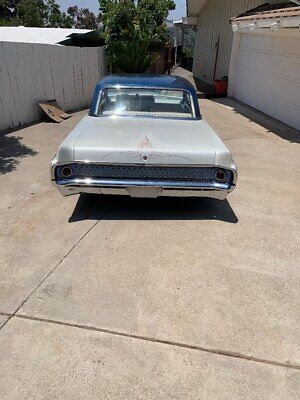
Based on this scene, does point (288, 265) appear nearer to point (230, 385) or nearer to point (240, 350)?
point (240, 350)

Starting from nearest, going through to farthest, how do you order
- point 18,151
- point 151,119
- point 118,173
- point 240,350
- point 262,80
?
point 240,350 → point 118,173 → point 151,119 → point 18,151 → point 262,80

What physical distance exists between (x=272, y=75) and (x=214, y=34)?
10.4 meters

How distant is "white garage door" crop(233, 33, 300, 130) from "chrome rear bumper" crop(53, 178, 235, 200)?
21.2ft

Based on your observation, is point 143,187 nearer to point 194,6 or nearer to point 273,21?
point 273,21

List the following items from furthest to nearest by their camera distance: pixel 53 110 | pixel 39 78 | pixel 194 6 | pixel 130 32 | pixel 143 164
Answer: pixel 194 6 < pixel 130 32 < pixel 53 110 < pixel 39 78 < pixel 143 164

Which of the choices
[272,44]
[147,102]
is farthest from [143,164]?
[272,44]

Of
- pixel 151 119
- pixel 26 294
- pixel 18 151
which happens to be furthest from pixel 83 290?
pixel 18 151

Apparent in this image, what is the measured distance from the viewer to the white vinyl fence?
852 cm

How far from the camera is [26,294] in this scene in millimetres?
3014

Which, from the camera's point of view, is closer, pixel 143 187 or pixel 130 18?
pixel 143 187

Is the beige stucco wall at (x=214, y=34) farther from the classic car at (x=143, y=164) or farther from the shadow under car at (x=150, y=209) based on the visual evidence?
the classic car at (x=143, y=164)

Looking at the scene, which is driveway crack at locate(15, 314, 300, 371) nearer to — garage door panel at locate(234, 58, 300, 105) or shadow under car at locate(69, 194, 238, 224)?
shadow under car at locate(69, 194, 238, 224)

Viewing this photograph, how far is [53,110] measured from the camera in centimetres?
990

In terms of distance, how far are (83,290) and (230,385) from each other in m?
1.45
